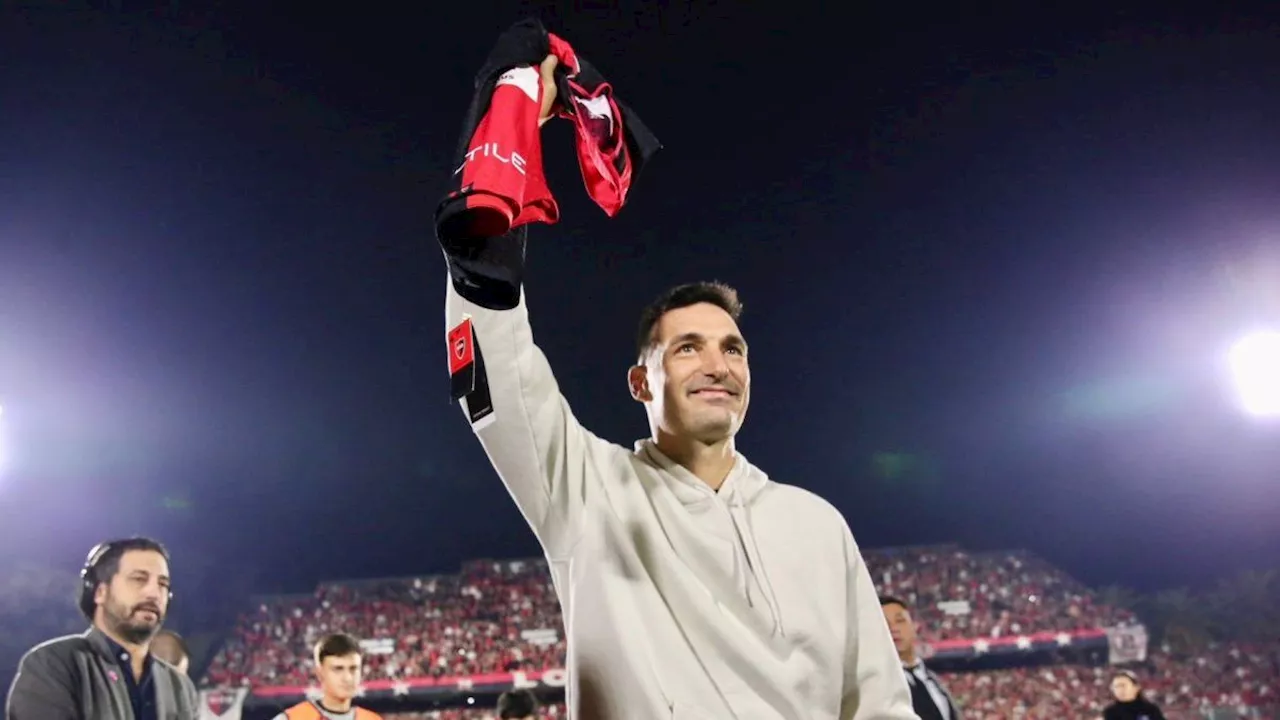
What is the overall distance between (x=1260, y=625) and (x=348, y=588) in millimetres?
27422

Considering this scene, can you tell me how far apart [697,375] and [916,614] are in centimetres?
2776

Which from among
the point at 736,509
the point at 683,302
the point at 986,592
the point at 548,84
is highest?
the point at 986,592

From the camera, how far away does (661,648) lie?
6.15 feet

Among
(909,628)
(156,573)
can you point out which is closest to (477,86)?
(156,573)

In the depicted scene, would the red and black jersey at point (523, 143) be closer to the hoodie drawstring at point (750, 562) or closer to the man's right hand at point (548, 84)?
the man's right hand at point (548, 84)

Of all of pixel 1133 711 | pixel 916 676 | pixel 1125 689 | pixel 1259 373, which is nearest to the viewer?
pixel 916 676

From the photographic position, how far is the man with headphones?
334 centimetres

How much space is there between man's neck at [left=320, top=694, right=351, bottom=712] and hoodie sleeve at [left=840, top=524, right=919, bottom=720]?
447 cm

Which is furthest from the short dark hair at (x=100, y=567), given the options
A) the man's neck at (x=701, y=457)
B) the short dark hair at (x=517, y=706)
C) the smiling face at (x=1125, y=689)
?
the smiling face at (x=1125, y=689)

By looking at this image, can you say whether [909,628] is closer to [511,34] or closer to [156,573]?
[156,573]

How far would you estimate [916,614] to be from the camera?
2783 centimetres

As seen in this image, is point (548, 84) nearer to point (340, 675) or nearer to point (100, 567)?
point (100, 567)

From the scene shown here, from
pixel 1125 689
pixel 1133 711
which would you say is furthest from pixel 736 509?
pixel 1125 689

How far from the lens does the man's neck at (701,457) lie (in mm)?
2199
